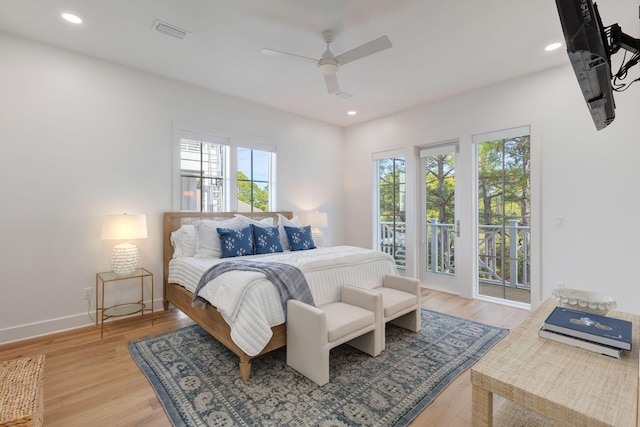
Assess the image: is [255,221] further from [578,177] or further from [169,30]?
[578,177]

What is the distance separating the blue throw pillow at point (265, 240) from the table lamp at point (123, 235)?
3.91 ft

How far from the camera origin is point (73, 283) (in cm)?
310

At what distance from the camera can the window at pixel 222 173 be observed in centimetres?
392

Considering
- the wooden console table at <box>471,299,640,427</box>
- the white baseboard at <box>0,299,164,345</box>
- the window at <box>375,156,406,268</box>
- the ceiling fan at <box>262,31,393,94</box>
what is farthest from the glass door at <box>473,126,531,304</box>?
the white baseboard at <box>0,299,164,345</box>

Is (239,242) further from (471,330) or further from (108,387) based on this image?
(471,330)

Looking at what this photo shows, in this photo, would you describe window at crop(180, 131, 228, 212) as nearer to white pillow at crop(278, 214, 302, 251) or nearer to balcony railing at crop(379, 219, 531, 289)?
white pillow at crop(278, 214, 302, 251)

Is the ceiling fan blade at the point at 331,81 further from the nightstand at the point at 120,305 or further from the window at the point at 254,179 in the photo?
the nightstand at the point at 120,305

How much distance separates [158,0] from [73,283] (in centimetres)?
284

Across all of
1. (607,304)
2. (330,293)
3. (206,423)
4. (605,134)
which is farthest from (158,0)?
(605,134)

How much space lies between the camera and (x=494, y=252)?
4.13m

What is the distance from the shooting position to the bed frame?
88.2 inches

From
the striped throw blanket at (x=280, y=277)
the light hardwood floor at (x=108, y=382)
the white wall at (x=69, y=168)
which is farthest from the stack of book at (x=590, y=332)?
the white wall at (x=69, y=168)

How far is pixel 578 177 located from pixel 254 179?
161 inches

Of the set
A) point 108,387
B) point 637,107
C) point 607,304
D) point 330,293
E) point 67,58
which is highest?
point 67,58
